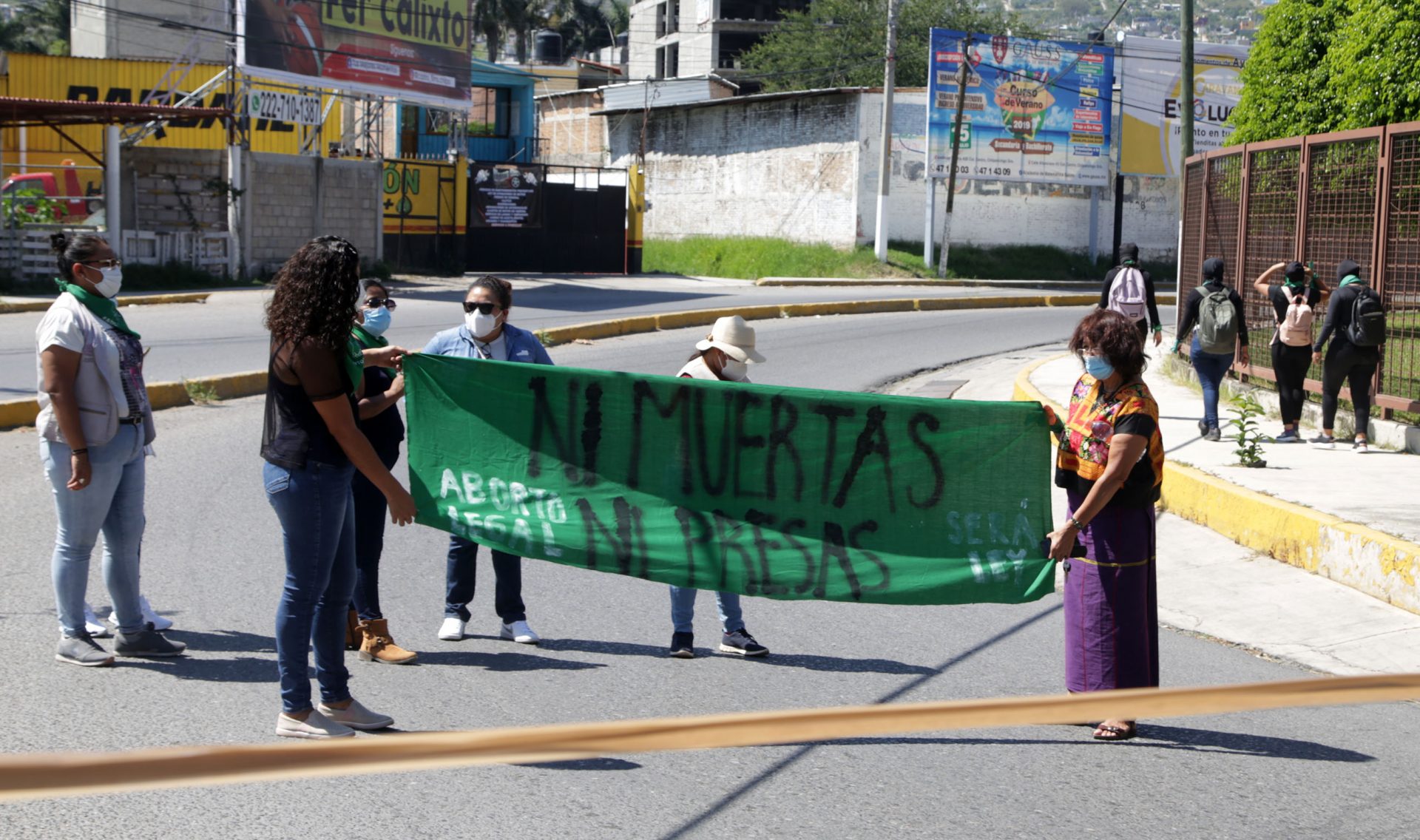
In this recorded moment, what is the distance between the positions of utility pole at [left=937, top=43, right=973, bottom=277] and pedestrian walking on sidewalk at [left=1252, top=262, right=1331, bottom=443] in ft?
87.6

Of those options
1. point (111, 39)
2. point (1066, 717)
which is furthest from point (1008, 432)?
point (111, 39)

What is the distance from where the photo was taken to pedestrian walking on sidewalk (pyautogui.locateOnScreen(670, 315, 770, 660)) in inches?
234

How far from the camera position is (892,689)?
220 inches

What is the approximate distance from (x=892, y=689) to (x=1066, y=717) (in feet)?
10.1

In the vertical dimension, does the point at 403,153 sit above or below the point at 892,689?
above

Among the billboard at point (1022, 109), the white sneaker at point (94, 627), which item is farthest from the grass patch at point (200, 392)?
the billboard at point (1022, 109)

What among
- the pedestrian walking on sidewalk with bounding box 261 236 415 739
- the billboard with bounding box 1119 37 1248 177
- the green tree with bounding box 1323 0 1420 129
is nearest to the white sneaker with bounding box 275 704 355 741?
the pedestrian walking on sidewalk with bounding box 261 236 415 739

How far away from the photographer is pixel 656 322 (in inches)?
860

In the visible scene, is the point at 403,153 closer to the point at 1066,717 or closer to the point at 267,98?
the point at 267,98

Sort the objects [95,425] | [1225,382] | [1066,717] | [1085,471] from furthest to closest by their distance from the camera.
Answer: [1225,382] → [95,425] → [1085,471] → [1066,717]

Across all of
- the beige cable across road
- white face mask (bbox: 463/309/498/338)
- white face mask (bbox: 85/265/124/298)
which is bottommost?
the beige cable across road

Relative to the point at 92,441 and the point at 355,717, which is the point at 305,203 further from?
the point at 355,717

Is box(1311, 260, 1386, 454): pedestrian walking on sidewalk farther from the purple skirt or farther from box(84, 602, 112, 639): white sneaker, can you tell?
box(84, 602, 112, 639): white sneaker

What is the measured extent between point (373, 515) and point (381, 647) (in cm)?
56
